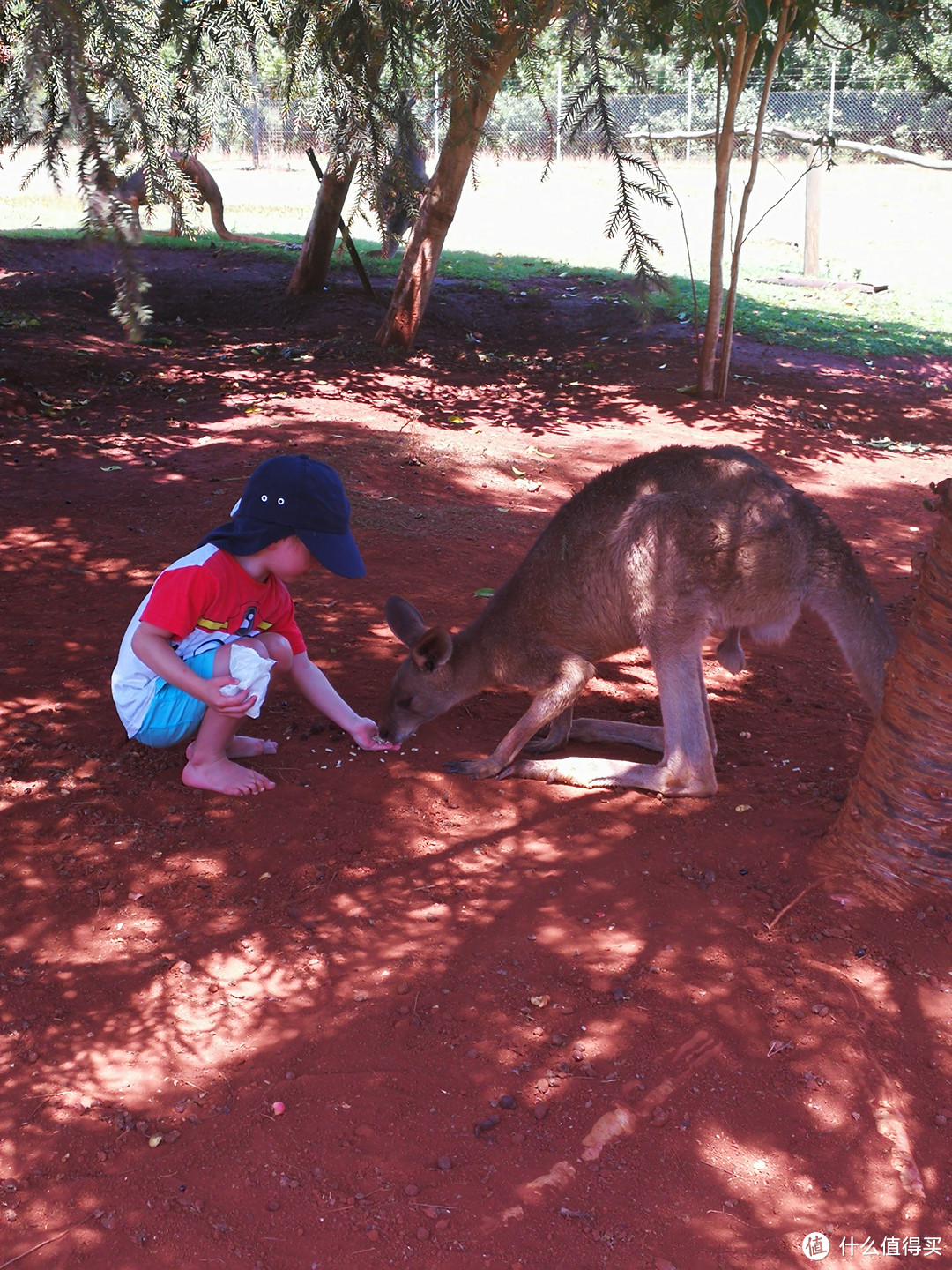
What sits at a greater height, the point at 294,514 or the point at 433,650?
the point at 294,514

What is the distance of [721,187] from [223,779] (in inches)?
298

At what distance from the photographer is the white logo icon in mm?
2051

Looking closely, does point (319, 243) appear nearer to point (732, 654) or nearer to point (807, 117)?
point (732, 654)

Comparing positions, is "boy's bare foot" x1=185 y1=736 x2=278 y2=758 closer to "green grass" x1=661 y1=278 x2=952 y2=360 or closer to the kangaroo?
the kangaroo

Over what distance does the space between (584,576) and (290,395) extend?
585 cm

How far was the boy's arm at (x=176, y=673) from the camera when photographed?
325 cm

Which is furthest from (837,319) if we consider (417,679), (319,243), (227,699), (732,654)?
(227,699)

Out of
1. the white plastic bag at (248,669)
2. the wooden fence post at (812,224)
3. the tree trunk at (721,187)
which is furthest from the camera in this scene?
the wooden fence post at (812,224)

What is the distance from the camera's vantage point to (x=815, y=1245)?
207 centimetres

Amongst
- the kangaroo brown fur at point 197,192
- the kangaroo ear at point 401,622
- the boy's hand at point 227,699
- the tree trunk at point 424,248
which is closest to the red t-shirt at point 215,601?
the boy's hand at point 227,699

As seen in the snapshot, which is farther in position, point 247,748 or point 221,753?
point 247,748

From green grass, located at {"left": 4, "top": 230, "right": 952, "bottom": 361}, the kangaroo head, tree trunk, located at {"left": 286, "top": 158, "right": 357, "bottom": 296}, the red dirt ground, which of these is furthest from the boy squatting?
green grass, located at {"left": 4, "top": 230, "right": 952, "bottom": 361}

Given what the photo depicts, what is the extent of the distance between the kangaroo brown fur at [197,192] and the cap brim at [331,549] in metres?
0.99

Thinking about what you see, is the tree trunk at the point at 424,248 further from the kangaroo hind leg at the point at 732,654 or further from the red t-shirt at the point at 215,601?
the red t-shirt at the point at 215,601
